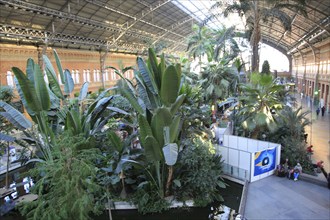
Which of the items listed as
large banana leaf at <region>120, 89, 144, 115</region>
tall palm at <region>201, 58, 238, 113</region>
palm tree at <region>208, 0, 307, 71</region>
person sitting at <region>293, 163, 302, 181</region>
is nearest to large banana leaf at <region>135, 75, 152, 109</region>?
large banana leaf at <region>120, 89, 144, 115</region>

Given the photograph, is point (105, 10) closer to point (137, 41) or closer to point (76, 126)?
point (137, 41)

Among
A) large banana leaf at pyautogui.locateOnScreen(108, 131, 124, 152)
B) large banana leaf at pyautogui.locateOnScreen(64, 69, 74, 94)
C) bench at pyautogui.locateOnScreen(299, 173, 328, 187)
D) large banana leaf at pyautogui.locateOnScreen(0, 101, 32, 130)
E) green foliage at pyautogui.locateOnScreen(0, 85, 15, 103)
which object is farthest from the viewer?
green foliage at pyautogui.locateOnScreen(0, 85, 15, 103)

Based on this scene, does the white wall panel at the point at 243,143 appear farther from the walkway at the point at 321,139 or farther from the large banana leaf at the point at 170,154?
the large banana leaf at the point at 170,154

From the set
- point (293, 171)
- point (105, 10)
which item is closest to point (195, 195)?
point (293, 171)

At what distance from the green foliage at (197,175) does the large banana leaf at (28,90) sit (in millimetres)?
4052

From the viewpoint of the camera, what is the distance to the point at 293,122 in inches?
429

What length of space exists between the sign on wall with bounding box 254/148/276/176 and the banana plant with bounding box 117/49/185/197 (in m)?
3.51

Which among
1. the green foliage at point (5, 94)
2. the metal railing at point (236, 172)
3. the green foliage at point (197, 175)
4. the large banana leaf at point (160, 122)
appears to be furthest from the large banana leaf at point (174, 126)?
the green foliage at point (5, 94)

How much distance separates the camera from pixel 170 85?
5973 millimetres

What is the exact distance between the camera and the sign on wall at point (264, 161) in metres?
8.95

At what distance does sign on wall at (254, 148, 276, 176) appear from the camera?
895 centimetres

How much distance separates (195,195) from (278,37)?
44306mm

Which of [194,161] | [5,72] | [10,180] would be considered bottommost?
[10,180]

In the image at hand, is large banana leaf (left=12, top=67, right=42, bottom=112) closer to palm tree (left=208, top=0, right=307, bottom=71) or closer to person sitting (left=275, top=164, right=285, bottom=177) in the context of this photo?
person sitting (left=275, top=164, right=285, bottom=177)
